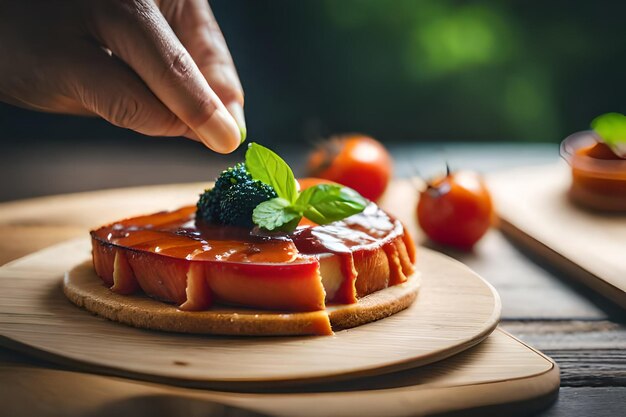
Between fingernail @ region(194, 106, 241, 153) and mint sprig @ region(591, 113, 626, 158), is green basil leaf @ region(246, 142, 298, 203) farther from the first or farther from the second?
mint sprig @ region(591, 113, 626, 158)

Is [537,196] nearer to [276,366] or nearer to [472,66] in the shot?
[276,366]

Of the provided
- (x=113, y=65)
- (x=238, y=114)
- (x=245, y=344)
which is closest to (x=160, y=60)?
(x=113, y=65)

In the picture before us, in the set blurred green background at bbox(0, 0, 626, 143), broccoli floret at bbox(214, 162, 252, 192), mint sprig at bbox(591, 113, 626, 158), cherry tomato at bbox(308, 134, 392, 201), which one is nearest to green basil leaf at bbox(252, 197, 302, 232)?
broccoli floret at bbox(214, 162, 252, 192)

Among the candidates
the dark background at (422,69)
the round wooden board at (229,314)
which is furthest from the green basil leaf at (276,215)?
the dark background at (422,69)

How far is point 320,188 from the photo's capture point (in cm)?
253

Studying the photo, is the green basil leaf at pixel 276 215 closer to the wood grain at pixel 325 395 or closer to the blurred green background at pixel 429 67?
the wood grain at pixel 325 395

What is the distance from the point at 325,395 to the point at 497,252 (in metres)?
2.07

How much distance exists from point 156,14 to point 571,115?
622 cm

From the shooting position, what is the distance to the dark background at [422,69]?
25.2ft

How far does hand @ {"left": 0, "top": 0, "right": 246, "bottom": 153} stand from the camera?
2.54m

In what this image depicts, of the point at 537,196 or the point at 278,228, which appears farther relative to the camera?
the point at 537,196

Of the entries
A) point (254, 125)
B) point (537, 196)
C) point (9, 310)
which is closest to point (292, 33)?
point (254, 125)

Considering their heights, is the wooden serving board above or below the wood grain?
below

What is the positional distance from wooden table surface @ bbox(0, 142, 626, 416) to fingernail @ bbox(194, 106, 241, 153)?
100 centimetres
